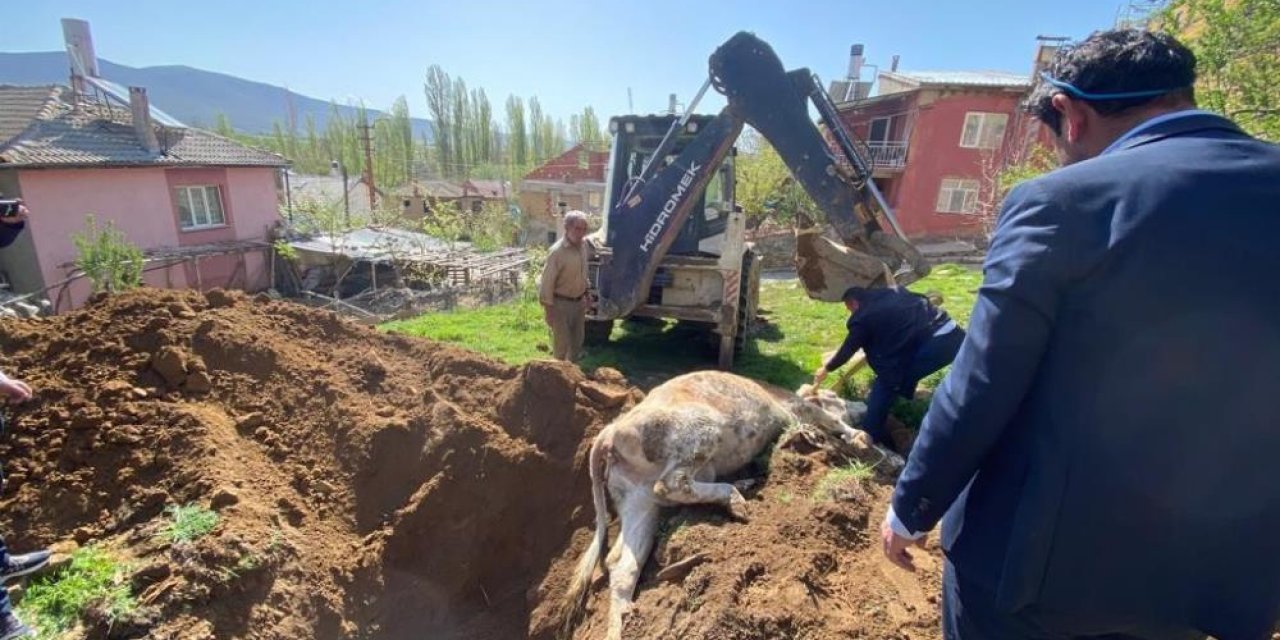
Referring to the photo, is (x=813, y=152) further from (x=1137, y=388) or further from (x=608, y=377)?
(x=1137, y=388)

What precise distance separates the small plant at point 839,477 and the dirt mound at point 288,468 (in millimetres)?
1493

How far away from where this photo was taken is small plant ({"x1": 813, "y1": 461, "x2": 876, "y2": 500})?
3.32 m

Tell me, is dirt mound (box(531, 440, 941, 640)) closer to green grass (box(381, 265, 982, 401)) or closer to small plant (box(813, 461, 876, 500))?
small plant (box(813, 461, 876, 500))

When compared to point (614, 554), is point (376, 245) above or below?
below

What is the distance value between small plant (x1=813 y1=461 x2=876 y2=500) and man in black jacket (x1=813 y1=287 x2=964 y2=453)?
1163 millimetres

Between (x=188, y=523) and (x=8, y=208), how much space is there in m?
2.25

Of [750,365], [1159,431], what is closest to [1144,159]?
[1159,431]

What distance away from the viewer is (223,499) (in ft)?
10.5

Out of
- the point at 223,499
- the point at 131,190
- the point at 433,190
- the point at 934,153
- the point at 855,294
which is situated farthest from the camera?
the point at 433,190

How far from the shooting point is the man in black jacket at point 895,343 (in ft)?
15.6

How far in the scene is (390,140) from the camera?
6003 centimetres

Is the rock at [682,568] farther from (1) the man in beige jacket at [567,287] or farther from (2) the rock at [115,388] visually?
(1) the man in beige jacket at [567,287]

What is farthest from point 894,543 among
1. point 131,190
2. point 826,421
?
point 131,190

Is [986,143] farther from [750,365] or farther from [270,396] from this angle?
[270,396]
